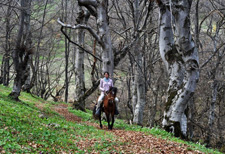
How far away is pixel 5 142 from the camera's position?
562cm

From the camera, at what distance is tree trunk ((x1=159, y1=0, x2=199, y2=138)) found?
30.8 ft

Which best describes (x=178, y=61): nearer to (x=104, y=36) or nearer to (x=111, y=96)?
(x=111, y=96)

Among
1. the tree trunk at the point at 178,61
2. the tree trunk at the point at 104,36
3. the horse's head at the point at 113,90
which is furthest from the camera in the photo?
the tree trunk at the point at 104,36

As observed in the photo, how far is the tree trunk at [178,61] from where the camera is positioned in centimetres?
939

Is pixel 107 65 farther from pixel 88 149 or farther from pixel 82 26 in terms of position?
pixel 88 149

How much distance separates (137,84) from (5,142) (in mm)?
11479

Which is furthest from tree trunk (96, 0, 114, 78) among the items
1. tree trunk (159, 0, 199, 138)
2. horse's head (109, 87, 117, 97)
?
tree trunk (159, 0, 199, 138)

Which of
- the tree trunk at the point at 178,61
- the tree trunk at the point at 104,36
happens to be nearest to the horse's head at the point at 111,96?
the tree trunk at the point at 104,36

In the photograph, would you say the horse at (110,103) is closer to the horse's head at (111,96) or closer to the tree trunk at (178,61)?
the horse's head at (111,96)

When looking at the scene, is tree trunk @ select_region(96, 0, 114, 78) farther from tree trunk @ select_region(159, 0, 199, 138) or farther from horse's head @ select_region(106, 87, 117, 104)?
tree trunk @ select_region(159, 0, 199, 138)

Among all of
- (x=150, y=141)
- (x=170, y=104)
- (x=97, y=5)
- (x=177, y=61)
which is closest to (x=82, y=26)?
(x=97, y=5)

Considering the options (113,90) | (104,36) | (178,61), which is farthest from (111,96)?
(104,36)

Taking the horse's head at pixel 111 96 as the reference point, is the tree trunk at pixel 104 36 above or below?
above

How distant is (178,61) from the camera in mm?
10180
